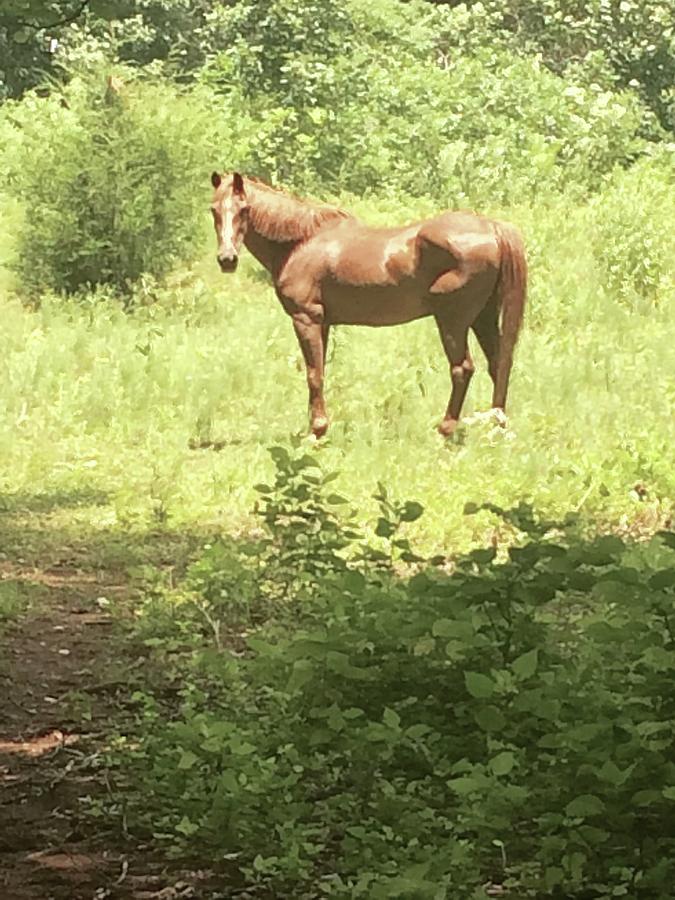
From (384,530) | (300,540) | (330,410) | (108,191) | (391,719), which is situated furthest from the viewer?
(108,191)

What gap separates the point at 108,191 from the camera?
14281 mm

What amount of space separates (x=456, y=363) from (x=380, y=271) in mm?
731

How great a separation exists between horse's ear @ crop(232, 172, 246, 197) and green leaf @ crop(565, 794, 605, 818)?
698 cm

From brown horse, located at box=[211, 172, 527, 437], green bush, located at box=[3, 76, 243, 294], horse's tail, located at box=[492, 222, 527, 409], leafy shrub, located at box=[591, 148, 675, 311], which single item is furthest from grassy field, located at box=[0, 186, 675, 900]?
green bush, located at box=[3, 76, 243, 294]

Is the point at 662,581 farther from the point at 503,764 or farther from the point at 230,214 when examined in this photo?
the point at 230,214

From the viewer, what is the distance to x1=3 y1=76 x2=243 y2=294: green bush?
14.3 meters

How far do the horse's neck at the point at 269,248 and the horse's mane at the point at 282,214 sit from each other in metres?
0.03

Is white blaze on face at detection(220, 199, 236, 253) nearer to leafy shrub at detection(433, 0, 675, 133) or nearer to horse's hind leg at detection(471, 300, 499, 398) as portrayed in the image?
horse's hind leg at detection(471, 300, 499, 398)

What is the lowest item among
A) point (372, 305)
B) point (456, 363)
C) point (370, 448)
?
point (370, 448)

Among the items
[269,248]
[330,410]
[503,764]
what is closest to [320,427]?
[330,410]

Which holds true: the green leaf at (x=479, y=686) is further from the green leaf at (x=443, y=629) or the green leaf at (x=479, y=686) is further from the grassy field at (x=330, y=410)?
the grassy field at (x=330, y=410)

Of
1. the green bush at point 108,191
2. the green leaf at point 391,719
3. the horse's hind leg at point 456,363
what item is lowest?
the green bush at point 108,191

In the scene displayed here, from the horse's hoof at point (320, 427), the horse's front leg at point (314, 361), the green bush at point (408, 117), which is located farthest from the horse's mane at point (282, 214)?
the green bush at point (408, 117)

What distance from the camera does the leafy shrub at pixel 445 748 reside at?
3111 mm
